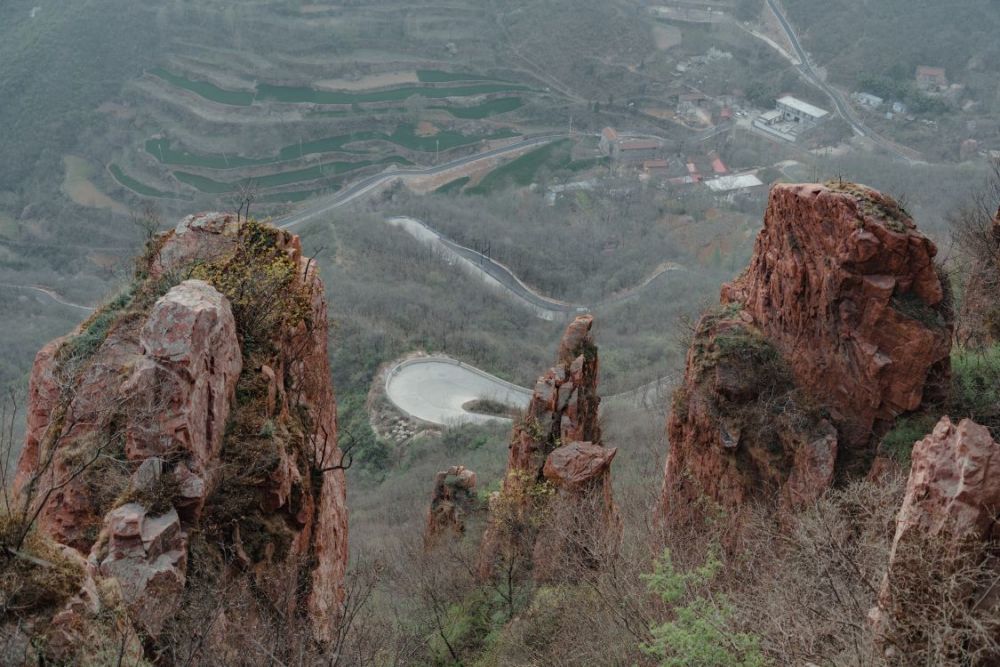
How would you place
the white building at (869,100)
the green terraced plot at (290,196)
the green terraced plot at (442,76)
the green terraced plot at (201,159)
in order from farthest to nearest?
the green terraced plot at (442,76), the white building at (869,100), the green terraced plot at (201,159), the green terraced plot at (290,196)

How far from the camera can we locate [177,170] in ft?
336

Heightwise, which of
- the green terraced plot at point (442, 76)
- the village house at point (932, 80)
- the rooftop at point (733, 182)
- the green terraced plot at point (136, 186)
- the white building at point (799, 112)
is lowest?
the green terraced plot at point (136, 186)

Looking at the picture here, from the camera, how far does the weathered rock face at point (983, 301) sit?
22.2 m

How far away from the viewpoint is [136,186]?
102 metres

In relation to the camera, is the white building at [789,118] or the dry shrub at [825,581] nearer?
the dry shrub at [825,581]

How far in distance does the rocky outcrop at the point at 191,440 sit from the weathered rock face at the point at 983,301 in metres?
18.1

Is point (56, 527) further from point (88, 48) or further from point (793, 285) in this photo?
point (88, 48)

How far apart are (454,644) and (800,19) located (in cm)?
14075

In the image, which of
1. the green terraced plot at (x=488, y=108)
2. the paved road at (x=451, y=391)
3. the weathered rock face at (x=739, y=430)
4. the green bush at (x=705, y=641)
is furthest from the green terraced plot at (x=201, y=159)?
the green bush at (x=705, y=641)

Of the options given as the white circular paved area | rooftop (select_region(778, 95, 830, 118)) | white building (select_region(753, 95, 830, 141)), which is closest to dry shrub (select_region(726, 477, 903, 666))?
the white circular paved area

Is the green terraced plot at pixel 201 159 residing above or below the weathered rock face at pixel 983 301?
below

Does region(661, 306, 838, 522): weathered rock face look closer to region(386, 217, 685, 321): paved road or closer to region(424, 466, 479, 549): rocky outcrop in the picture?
region(424, 466, 479, 549): rocky outcrop

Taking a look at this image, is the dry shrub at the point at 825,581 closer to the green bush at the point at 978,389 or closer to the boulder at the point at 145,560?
the green bush at the point at 978,389

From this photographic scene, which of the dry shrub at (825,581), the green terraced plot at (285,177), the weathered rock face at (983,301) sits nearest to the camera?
the dry shrub at (825,581)
